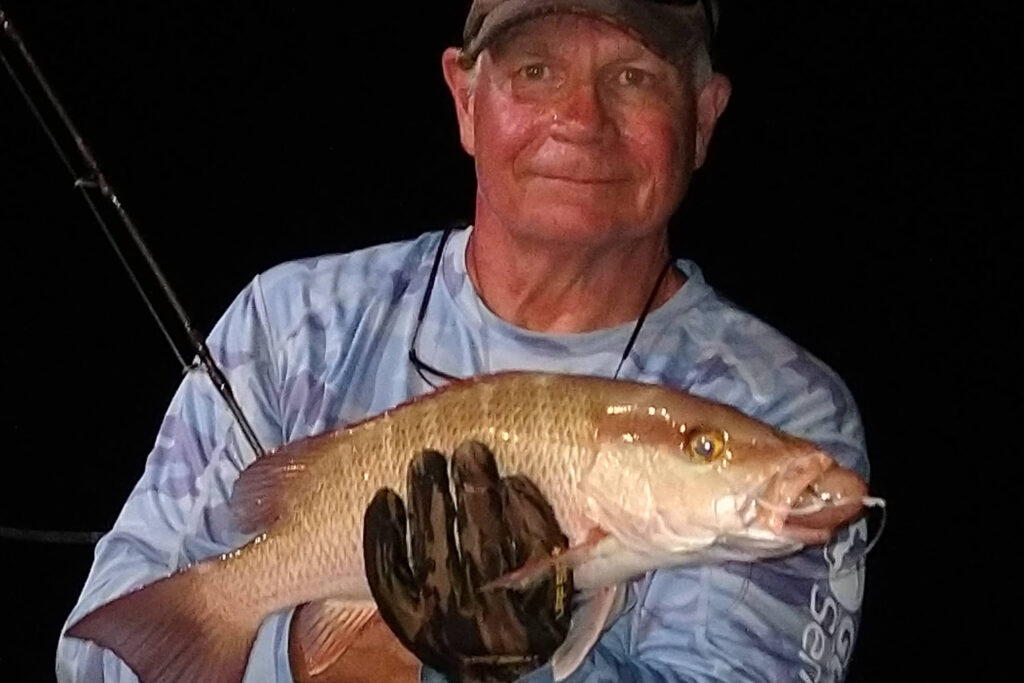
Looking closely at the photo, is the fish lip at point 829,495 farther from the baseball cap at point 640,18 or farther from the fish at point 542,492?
the baseball cap at point 640,18

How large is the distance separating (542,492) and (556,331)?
0.87 feet

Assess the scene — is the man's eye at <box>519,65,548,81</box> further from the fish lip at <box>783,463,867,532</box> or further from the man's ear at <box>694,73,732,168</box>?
the fish lip at <box>783,463,867,532</box>

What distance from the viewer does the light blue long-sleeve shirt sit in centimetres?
128

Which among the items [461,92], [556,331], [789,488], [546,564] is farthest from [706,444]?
[461,92]

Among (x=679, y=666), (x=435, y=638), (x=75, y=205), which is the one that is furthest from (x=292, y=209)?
(x=679, y=666)

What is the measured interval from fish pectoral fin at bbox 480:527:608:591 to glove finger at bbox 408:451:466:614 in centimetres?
4

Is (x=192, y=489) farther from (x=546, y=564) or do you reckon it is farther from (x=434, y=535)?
(x=546, y=564)

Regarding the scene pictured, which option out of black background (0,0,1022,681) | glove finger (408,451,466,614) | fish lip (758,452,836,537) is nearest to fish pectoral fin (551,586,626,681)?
glove finger (408,451,466,614)

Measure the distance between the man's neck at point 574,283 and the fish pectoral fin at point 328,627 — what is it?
35cm

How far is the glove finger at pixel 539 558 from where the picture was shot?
116 cm

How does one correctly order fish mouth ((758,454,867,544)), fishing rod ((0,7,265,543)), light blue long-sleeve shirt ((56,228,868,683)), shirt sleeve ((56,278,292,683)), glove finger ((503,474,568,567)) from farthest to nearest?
fishing rod ((0,7,265,543)) → shirt sleeve ((56,278,292,683)) → light blue long-sleeve shirt ((56,228,868,683)) → glove finger ((503,474,568,567)) → fish mouth ((758,454,867,544))

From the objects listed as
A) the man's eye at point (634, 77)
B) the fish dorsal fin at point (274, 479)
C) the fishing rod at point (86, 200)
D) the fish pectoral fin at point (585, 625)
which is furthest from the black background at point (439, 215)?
the fish pectoral fin at point (585, 625)

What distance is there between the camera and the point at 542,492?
1.16m

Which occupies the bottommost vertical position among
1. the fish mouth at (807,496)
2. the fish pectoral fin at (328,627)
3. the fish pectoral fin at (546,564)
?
the fish pectoral fin at (328,627)
